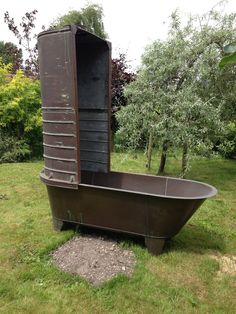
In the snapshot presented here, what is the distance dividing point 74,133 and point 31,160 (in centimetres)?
616

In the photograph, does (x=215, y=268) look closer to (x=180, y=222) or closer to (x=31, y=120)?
(x=180, y=222)

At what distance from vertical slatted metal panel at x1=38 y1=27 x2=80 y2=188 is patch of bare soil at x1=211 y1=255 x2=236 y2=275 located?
1.81 m

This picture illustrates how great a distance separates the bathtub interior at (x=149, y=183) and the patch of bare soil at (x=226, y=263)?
0.75m

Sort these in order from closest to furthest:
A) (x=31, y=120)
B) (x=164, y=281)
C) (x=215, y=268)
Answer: (x=164, y=281) < (x=215, y=268) < (x=31, y=120)

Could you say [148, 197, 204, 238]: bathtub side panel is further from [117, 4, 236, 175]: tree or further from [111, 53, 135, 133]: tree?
[111, 53, 135, 133]: tree

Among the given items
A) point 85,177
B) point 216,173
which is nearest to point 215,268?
point 85,177

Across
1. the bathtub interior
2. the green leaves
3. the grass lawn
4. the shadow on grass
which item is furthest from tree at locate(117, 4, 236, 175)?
the green leaves

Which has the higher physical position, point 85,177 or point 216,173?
point 85,177

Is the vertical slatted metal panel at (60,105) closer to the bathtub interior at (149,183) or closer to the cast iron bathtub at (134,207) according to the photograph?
the cast iron bathtub at (134,207)

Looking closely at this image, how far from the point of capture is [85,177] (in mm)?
4555

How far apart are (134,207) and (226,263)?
1.19 m

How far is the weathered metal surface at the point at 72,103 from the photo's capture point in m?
3.46

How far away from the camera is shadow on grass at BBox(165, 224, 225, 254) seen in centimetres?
384

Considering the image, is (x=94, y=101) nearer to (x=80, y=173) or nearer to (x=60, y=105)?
(x=60, y=105)
